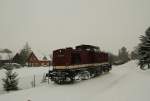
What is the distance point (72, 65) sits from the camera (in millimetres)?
22453

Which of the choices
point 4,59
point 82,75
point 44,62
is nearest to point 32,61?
point 44,62

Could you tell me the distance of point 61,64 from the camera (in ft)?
74.4

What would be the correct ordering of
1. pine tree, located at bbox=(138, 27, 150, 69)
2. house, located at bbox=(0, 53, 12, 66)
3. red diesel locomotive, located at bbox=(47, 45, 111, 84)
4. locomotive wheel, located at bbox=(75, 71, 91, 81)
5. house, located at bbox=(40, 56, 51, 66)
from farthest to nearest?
house, located at bbox=(40, 56, 51, 66), house, located at bbox=(0, 53, 12, 66), pine tree, located at bbox=(138, 27, 150, 69), locomotive wheel, located at bbox=(75, 71, 91, 81), red diesel locomotive, located at bbox=(47, 45, 111, 84)

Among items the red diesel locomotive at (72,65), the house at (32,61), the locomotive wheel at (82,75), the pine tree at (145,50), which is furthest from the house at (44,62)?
the locomotive wheel at (82,75)

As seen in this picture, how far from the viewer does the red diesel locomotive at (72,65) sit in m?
21.6

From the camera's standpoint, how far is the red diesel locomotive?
21.6m

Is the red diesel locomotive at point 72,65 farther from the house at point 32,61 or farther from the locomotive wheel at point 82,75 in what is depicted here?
the house at point 32,61

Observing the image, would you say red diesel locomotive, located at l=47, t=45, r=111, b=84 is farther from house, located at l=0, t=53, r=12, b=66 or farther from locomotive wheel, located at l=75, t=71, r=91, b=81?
house, located at l=0, t=53, r=12, b=66

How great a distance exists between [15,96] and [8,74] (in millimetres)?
8621

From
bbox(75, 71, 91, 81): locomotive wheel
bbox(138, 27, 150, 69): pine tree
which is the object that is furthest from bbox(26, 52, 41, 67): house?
bbox(75, 71, 91, 81): locomotive wheel

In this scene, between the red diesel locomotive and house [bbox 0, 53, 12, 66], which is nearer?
the red diesel locomotive

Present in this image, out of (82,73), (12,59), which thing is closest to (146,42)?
(82,73)

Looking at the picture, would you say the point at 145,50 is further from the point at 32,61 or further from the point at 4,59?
the point at 4,59

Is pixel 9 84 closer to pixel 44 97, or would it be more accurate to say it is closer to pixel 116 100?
pixel 44 97
